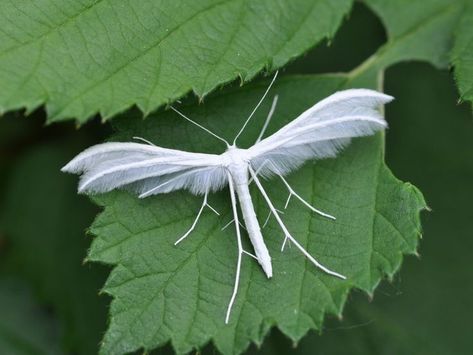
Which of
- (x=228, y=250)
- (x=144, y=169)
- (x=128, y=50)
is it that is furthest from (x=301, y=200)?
(x=128, y=50)

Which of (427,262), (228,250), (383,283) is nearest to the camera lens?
(228,250)

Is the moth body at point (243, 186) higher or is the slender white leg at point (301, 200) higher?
the moth body at point (243, 186)

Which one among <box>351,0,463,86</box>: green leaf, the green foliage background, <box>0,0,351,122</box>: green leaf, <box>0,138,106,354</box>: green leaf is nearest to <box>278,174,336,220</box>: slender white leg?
<box>0,0,351,122</box>: green leaf

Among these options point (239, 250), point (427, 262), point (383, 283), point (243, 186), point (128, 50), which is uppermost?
point (128, 50)

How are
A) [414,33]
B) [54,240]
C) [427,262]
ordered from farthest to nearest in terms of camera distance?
1. [54,240]
2. [427,262]
3. [414,33]

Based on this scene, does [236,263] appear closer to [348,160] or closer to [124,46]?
[348,160]

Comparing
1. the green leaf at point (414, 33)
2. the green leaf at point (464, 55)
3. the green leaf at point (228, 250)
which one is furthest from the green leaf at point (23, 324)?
the green leaf at point (464, 55)

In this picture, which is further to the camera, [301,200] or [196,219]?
[301,200]

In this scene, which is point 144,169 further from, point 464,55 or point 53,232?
point 53,232

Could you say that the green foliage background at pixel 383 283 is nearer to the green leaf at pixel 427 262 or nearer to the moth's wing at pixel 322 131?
the green leaf at pixel 427 262
